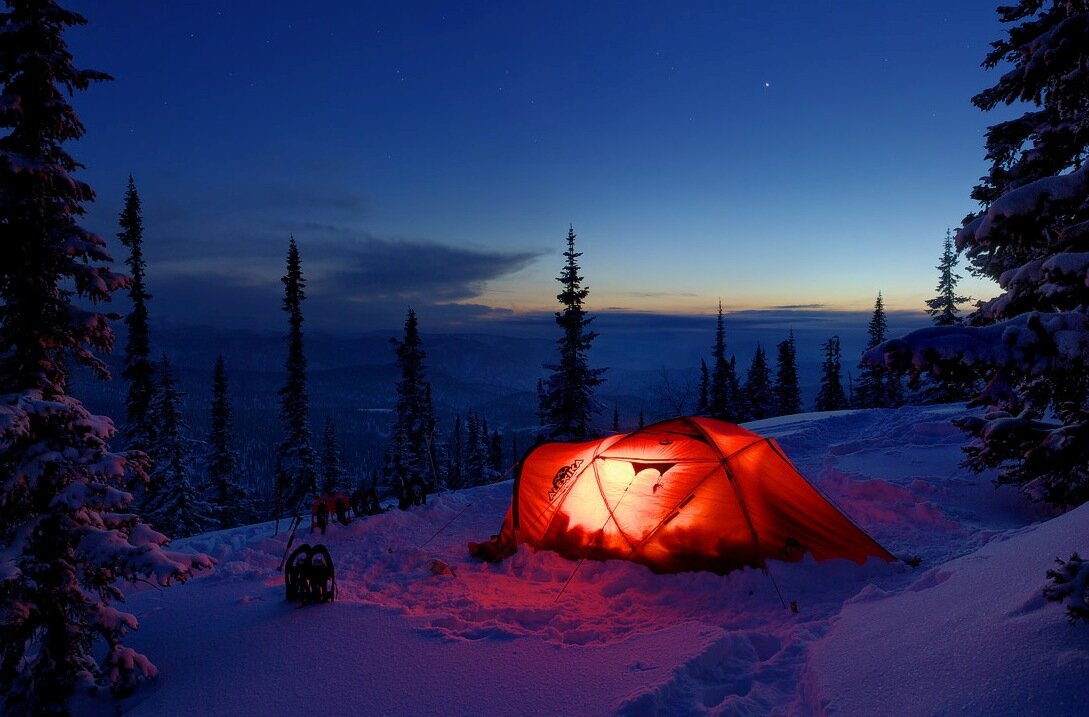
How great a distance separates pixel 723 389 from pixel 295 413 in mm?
33603

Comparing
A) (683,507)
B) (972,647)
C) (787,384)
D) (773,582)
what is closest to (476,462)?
(787,384)

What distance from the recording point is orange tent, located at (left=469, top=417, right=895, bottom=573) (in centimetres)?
853

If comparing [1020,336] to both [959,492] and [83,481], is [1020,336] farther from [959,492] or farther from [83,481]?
[959,492]

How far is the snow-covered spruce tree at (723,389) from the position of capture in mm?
45781

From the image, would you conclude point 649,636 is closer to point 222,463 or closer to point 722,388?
point 222,463

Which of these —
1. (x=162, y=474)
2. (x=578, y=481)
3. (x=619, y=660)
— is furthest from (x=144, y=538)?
(x=162, y=474)

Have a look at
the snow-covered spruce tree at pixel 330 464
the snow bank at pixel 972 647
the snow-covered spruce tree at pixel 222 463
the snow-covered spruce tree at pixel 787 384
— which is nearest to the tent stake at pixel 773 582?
the snow bank at pixel 972 647

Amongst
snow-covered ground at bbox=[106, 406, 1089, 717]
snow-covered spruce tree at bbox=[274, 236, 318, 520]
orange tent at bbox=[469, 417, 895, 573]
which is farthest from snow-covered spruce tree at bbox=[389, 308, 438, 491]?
orange tent at bbox=[469, 417, 895, 573]

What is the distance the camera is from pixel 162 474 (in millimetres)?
27641

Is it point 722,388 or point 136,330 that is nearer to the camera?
point 136,330

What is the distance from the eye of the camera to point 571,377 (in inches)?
1048

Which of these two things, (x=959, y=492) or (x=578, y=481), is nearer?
(x=578, y=481)

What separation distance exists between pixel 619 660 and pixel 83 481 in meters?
6.62

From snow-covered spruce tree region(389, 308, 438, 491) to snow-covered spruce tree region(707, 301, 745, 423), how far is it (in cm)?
2399
